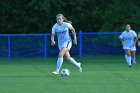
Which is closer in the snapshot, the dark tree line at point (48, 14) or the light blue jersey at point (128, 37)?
the light blue jersey at point (128, 37)

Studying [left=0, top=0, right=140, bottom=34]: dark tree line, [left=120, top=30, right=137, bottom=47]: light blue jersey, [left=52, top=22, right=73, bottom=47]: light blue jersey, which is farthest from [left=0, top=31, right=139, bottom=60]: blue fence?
[left=52, top=22, right=73, bottom=47]: light blue jersey

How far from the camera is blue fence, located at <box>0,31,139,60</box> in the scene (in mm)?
37250

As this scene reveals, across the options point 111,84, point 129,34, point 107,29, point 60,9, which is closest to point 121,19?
point 107,29

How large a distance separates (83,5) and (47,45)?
17.3 ft

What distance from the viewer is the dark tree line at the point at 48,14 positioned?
40.2 metres

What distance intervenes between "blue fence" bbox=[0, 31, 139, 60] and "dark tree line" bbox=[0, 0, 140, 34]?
2.00m

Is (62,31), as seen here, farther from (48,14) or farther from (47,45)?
(48,14)

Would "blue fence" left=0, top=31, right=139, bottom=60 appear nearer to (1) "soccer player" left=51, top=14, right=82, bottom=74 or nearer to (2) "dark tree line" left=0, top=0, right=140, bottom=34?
(2) "dark tree line" left=0, top=0, right=140, bottom=34

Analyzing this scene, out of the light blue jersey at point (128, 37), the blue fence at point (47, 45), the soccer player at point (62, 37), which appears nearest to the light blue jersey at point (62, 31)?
the soccer player at point (62, 37)

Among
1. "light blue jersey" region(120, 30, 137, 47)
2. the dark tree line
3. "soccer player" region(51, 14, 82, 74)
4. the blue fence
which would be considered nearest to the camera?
"soccer player" region(51, 14, 82, 74)

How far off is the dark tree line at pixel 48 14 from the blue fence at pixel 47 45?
2000 mm

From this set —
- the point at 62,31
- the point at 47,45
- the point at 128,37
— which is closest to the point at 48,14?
the point at 47,45

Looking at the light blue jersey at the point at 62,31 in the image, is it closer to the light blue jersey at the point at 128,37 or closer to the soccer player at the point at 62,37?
the soccer player at the point at 62,37

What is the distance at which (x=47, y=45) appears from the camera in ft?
123
